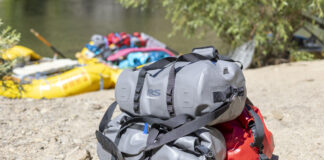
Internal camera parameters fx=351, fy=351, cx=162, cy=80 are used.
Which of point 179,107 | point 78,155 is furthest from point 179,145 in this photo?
point 78,155

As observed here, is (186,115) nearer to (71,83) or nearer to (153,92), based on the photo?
(153,92)

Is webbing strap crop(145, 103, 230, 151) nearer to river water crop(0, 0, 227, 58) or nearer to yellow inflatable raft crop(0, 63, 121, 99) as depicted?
yellow inflatable raft crop(0, 63, 121, 99)

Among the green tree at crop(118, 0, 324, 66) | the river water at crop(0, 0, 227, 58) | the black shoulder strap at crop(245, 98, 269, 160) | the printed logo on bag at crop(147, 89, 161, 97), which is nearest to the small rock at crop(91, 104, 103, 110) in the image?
the printed logo on bag at crop(147, 89, 161, 97)

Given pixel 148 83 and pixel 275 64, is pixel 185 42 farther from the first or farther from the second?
pixel 148 83

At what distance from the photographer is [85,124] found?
3.63 meters

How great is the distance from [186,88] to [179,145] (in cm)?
34

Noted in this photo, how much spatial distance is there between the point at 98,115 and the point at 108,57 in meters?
4.33

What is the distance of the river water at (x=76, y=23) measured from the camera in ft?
39.0

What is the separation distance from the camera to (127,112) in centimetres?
240

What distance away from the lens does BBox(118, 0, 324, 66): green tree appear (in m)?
7.53

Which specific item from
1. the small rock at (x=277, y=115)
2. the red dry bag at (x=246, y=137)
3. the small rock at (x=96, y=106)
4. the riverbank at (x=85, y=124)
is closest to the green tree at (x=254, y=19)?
the riverbank at (x=85, y=124)

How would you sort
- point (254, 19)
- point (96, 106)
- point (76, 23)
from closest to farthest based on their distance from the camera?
point (96, 106), point (254, 19), point (76, 23)

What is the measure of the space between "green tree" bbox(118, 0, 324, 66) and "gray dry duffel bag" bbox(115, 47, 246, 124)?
5347 millimetres

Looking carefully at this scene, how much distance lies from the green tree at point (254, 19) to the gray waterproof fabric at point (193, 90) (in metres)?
5.40
